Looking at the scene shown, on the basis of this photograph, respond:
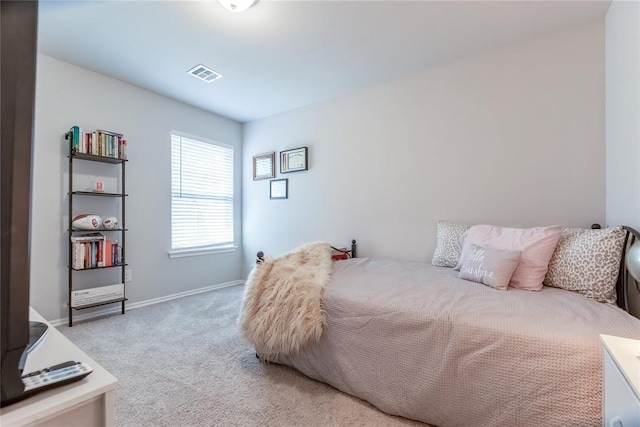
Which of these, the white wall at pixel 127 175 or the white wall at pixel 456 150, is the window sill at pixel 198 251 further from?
the white wall at pixel 456 150

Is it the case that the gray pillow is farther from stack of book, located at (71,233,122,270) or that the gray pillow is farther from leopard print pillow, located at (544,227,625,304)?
stack of book, located at (71,233,122,270)

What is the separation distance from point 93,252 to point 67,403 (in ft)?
8.50

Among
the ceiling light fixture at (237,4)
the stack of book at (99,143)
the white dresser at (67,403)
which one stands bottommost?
the white dresser at (67,403)

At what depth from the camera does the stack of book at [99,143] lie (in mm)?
2541

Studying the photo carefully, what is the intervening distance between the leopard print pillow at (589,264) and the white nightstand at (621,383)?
74 cm

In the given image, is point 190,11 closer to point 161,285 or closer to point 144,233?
point 144,233

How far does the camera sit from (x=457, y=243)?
2299 millimetres

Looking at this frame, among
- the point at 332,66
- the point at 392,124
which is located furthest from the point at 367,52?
the point at 392,124

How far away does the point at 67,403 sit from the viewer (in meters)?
0.59

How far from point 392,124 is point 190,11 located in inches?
77.3

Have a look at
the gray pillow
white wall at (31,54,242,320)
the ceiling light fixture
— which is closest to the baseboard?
white wall at (31,54,242,320)

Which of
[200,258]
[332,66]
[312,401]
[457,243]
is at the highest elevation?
[332,66]

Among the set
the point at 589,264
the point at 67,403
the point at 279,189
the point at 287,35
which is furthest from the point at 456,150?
the point at 67,403

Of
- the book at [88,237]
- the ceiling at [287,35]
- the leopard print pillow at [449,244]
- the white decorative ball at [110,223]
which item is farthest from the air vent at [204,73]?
the leopard print pillow at [449,244]
